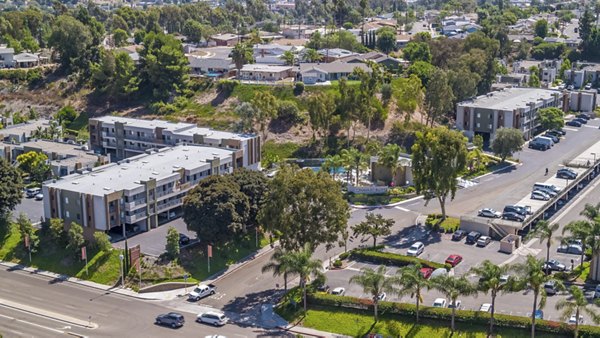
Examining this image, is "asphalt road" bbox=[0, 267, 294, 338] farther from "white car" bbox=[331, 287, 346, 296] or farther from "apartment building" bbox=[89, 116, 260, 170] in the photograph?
"apartment building" bbox=[89, 116, 260, 170]

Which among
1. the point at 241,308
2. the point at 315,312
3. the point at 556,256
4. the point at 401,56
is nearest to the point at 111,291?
the point at 241,308

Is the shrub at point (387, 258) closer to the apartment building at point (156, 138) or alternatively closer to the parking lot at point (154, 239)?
the parking lot at point (154, 239)

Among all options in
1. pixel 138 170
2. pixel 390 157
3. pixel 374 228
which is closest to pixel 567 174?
pixel 390 157

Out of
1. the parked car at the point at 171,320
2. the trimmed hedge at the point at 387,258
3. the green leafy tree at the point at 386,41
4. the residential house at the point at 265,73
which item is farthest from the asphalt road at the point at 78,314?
the green leafy tree at the point at 386,41

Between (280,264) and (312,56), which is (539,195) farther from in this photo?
(312,56)

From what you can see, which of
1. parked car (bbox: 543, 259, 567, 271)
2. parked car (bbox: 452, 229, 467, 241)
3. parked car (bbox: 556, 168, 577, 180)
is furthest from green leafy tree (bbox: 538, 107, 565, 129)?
parked car (bbox: 543, 259, 567, 271)
